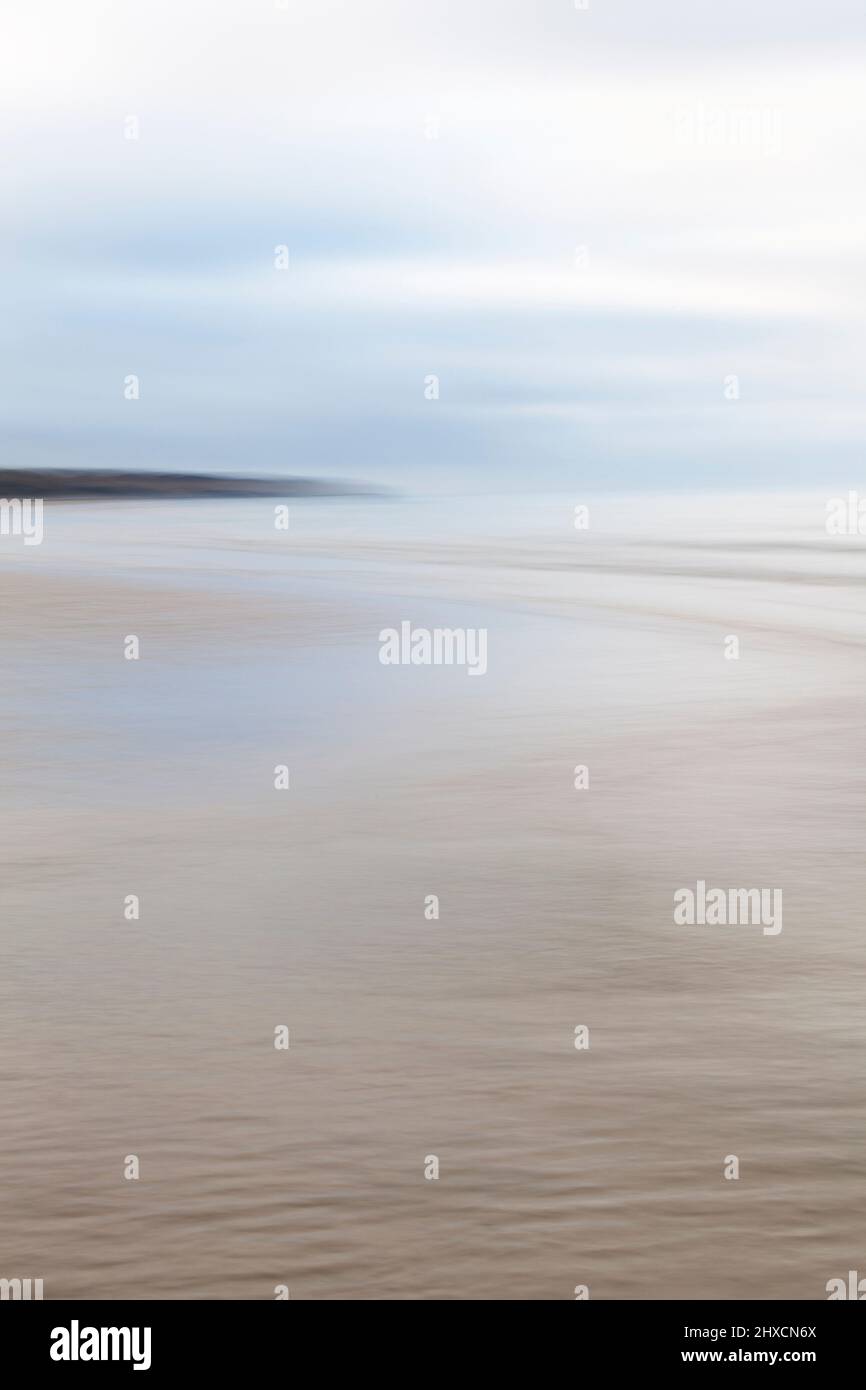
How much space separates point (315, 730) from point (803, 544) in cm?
2872

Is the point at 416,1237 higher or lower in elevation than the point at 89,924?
lower

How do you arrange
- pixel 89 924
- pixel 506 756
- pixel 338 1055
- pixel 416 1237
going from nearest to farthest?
pixel 416 1237
pixel 338 1055
pixel 89 924
pixel 506 756

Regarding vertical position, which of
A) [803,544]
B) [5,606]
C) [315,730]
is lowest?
[315,730]

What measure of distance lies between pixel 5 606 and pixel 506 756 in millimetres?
11528

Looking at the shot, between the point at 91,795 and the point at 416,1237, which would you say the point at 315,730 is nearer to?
the point at 91,795

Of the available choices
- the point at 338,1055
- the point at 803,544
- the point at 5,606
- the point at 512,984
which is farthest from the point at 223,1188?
the point at 803,544

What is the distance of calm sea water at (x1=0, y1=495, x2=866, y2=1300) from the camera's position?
449 centimetres

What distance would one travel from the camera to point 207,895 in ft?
25.2

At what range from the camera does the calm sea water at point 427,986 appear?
177 inches

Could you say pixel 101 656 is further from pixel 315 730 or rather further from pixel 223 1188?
pixel 223 1188

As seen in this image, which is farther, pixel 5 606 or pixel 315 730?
pixel 5 606

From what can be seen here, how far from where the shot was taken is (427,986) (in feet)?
21.0

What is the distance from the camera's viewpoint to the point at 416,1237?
14.6 ft
